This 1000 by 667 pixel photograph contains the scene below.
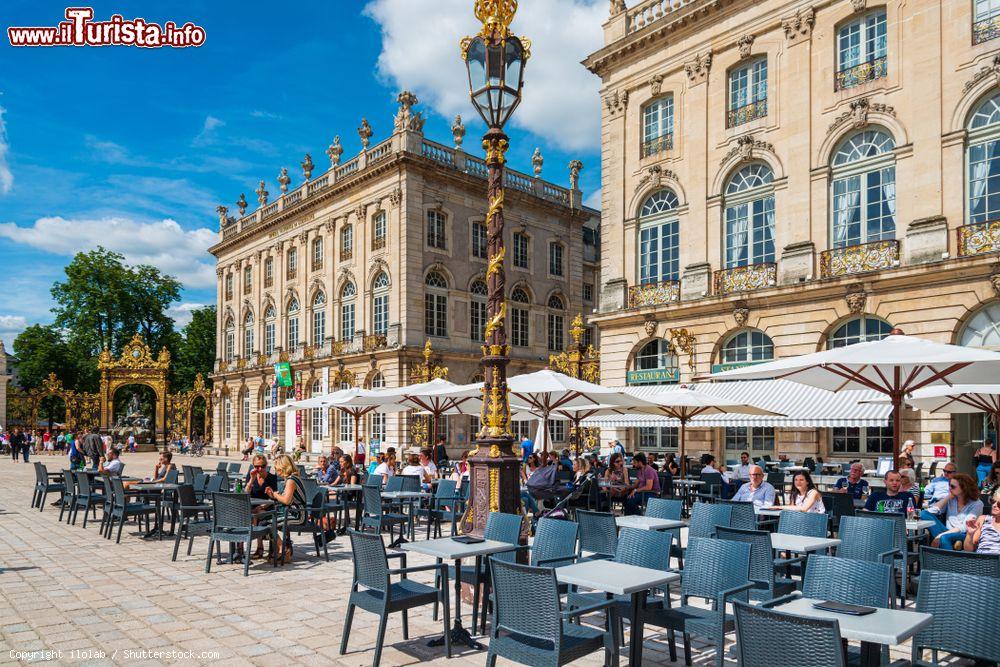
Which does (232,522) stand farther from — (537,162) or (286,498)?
(537,162)

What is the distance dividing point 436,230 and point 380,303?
165 inches

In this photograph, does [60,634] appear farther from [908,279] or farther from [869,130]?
[869,130]

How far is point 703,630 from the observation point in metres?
5.44

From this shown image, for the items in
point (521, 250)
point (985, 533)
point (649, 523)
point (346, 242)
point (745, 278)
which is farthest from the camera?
point (521, 250)

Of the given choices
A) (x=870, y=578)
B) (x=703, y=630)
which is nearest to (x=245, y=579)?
(x=703, y=630)

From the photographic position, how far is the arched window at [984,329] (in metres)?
16.8

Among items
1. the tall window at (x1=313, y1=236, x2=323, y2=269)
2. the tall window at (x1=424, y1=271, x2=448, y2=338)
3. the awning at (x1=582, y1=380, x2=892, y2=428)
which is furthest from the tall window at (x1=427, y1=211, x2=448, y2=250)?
the awning at (x1=582, y1=380, x2=892, y2=428)

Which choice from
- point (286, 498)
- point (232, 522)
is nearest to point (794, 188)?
point (286, 498)

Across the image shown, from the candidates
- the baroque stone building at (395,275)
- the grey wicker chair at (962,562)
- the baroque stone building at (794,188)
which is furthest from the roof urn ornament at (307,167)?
the grey wicker chair at (962,562)

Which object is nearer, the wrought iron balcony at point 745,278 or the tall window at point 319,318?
the wrought iron balcony at point 745,278

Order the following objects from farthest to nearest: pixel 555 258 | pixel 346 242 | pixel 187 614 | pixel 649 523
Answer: pixel 555 258 → pixel 346 242 → pixel 649 523 → pixel 187 614

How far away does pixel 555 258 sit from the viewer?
137 feet

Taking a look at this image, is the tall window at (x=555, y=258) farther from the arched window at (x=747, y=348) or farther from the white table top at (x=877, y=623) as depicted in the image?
the white table top at (x=877, y=623)

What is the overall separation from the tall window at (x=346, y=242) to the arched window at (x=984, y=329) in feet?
90.0
